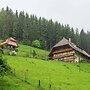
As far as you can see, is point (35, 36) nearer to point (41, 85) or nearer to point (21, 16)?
point (21, 16)

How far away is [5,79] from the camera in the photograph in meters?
61.3

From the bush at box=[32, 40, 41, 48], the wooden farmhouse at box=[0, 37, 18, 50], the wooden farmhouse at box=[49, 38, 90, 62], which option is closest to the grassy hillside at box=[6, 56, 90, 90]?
the wooden farmhouse at box=[49, 38, 90, 62]

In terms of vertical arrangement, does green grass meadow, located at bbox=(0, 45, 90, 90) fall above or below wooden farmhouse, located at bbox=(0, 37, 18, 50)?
below

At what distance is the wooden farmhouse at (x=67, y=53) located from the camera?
12735 cm

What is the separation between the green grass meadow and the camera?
60.4 m

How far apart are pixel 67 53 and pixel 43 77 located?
192 feet

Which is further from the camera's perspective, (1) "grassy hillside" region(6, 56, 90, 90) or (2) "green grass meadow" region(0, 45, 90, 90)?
(1) "grassy hillside" region(6, 56, 90, 90)

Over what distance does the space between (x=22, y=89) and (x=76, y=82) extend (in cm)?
1920

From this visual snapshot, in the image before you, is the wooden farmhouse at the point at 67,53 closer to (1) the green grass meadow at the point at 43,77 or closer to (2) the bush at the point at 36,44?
(1) the green grass meadow at the point at 43,77

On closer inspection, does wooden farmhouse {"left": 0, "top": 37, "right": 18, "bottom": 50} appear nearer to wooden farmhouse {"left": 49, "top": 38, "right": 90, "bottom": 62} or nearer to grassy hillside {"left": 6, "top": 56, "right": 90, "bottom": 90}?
wooden farmhouse {"left": 49, "top": 38, "right": 90, "bottom": 62}

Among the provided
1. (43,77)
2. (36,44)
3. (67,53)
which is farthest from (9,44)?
(43,77)

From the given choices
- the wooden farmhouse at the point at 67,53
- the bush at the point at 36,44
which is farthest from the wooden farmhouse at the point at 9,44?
the bush at the point at 36,44

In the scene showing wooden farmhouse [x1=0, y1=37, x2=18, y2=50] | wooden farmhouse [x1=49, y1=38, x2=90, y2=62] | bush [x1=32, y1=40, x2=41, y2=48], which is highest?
bush [x1=32, y1=40, x2=41, y2=48]

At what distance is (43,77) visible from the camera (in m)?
71.7
